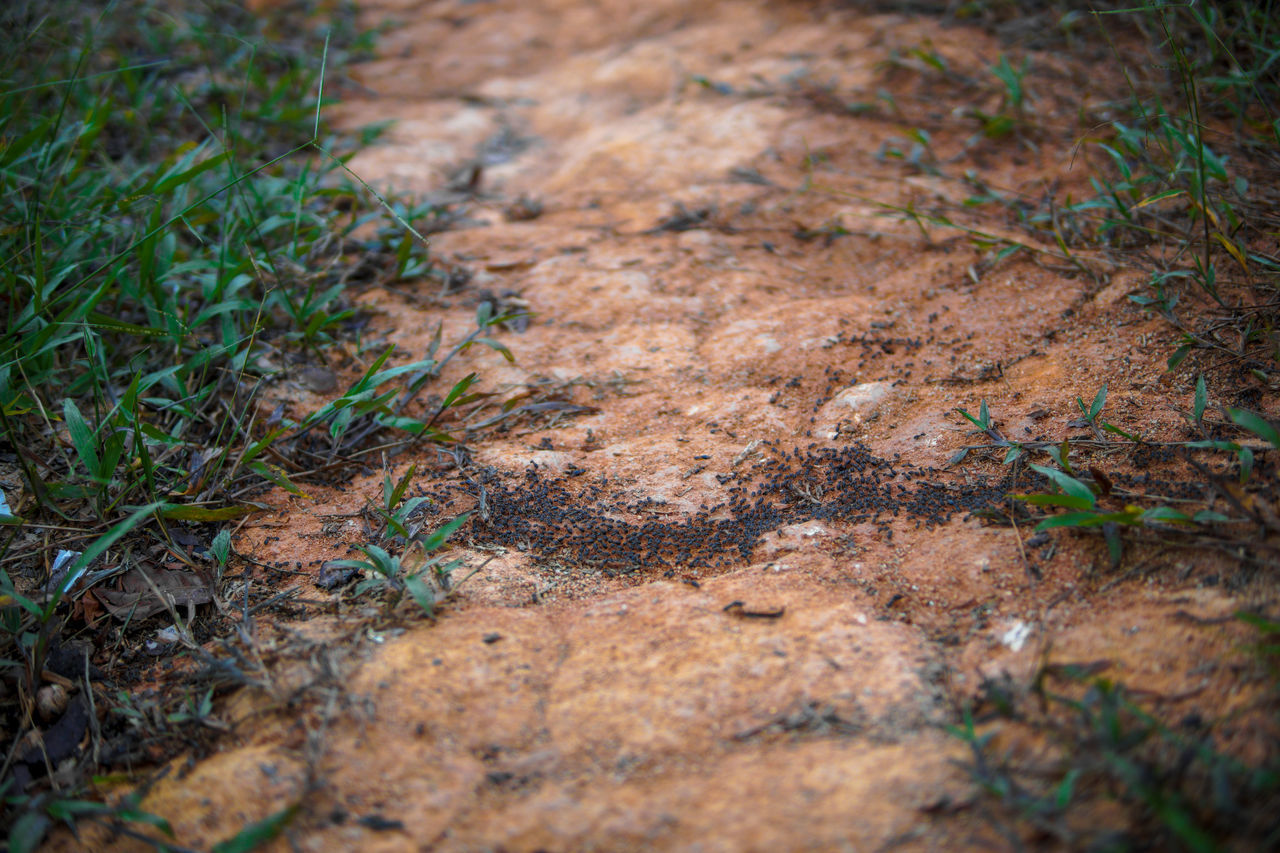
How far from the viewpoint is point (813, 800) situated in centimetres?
103

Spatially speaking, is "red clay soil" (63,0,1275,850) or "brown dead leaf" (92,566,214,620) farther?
"brown dead leaf" (92,566,214,620)

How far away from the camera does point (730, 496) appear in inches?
65.4

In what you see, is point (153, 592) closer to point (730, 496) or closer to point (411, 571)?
point (411, 571)

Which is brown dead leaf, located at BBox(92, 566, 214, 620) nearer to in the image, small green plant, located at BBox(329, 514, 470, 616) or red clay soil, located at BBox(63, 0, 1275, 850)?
red clay soil, located at BBox(63, 0, 1275, 850)

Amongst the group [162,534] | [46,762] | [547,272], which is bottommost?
[46,762]

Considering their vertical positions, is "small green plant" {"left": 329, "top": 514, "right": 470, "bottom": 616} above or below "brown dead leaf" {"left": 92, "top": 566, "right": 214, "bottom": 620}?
above

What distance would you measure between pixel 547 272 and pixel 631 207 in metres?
0.48

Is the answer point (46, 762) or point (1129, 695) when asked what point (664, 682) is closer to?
point (1129, 695)

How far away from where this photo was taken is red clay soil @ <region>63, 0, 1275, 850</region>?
1.09 metres

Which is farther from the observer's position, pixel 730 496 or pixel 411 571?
pixel 730 496

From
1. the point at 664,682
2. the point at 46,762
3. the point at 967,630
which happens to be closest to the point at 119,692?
the point at 46,762

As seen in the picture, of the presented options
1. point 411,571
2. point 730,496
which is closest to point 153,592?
point 411,571

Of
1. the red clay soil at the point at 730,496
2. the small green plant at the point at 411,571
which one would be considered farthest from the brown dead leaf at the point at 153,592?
the small green plant at the point at 411,571

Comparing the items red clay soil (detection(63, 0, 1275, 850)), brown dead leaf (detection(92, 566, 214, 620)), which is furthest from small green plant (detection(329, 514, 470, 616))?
brown dead leaf (detection(92, 566, 214, 620))
